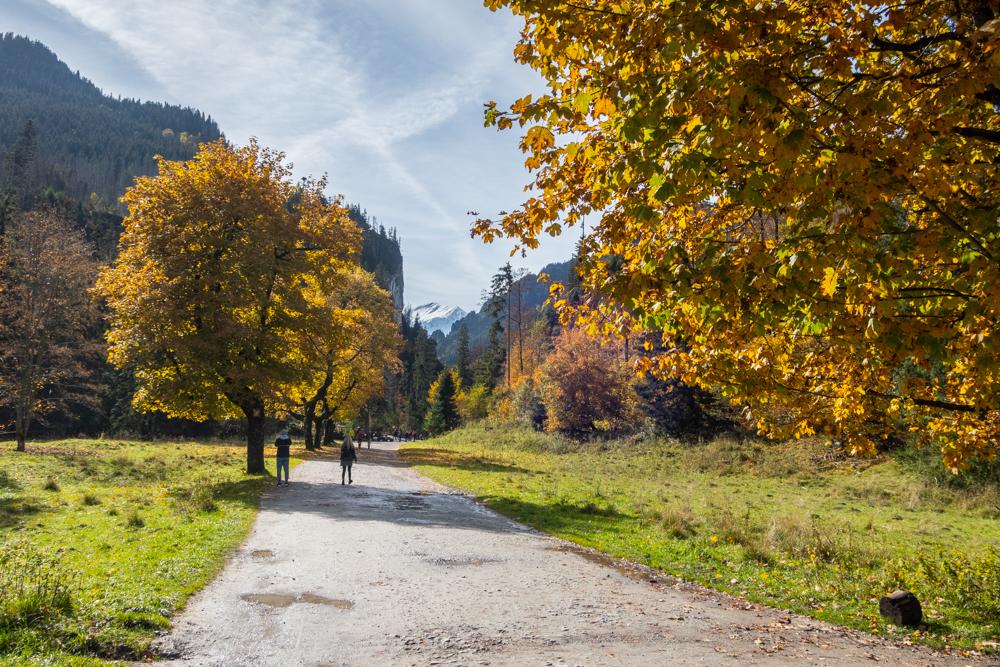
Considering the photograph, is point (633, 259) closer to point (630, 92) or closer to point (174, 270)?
point (630, 92)

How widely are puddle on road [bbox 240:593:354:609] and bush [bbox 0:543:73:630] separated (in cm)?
203

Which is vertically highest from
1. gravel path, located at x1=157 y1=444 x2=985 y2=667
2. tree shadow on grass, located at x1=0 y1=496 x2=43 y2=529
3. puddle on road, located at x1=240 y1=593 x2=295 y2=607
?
tree shadow on grass, located at x1=0 y1=496 x2=43 y2=529

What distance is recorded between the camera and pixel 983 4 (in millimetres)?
4848

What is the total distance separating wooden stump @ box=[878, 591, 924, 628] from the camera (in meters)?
7.61

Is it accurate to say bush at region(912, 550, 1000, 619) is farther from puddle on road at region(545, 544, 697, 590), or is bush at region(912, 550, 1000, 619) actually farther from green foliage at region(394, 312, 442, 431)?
green foliage at region(394, 312, 442, 431)

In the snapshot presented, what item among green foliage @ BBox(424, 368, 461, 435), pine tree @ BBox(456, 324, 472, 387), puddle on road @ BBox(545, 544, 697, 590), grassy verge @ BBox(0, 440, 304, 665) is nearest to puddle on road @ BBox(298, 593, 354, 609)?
grassy verge @ BBox(0, 440, 304, 665)

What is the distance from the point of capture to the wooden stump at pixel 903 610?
7613 millimetres

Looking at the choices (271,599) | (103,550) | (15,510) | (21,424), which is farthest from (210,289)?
(21,424)

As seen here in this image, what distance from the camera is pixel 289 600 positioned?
25.8ft

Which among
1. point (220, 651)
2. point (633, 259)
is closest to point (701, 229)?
point (633, 259)

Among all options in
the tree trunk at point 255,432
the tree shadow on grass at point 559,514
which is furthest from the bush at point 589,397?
the tree shadow on grass at point 559,514

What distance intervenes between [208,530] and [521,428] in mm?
49676

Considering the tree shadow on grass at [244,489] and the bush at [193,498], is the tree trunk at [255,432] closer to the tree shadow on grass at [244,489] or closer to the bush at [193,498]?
the tree shadow on grass at [244,489]

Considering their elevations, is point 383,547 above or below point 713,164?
below
